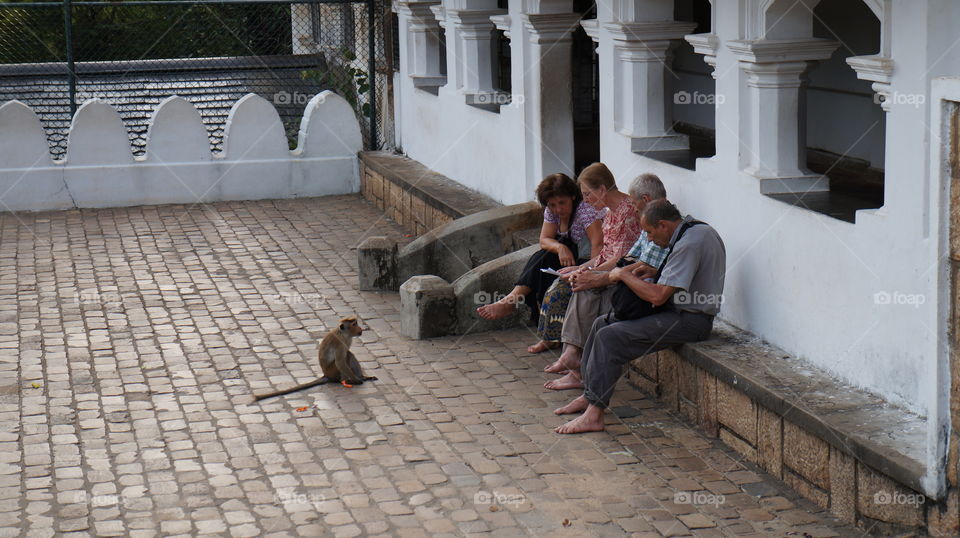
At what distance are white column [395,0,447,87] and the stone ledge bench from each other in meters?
7.62

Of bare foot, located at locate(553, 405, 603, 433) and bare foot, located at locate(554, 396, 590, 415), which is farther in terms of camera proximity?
bare foot, located at locate(554, 396, 590, 415)

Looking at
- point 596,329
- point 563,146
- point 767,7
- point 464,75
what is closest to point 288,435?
point 596,329

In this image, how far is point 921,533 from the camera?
17.9ft

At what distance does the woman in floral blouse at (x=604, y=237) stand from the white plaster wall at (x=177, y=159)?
24.9 feet

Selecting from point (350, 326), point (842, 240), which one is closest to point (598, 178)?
point (350, 326)

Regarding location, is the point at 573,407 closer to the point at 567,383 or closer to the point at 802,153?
the point at 567,383

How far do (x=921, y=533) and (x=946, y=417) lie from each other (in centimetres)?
56

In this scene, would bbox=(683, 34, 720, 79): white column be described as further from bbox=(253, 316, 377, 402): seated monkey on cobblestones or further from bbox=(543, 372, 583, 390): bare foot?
bbox=(253, 316, 377, 402): seated monkey on cobblestones

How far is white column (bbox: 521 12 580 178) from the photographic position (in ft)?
35.1

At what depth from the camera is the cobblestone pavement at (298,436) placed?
242 inches

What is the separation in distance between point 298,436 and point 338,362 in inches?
35.8

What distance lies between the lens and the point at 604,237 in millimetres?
8188

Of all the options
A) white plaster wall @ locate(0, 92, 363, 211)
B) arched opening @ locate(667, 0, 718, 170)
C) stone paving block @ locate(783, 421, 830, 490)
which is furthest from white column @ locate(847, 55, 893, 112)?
white plaster wall @ locate(0, 92, 363, 211)

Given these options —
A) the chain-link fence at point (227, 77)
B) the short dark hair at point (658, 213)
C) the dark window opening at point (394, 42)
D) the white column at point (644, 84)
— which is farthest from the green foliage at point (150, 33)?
the short dark hair at point (658, 213)
